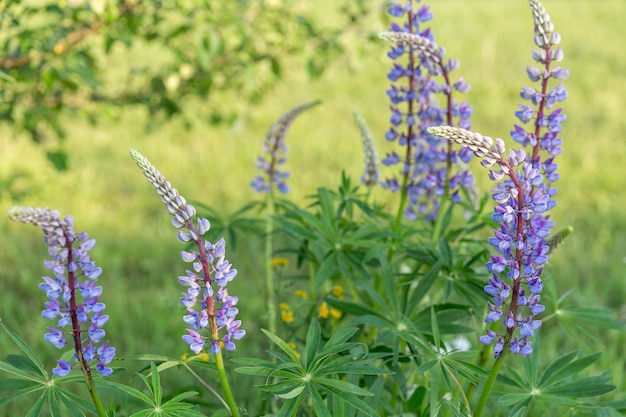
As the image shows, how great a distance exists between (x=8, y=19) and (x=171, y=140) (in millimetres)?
4122

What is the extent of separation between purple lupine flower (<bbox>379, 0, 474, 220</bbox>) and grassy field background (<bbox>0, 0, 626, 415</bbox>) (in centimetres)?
64

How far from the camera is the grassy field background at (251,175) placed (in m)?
4.17

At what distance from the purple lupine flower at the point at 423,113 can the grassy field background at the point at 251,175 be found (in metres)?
0.64

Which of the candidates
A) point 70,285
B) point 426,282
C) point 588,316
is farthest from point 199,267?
point 588,316

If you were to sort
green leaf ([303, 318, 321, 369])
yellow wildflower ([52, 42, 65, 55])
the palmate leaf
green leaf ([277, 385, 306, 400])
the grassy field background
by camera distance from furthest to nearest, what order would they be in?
the grassy field background
yellow wildflower ([52, 42, 65, 55])
the palmate leaf
green leaf ([303, 318, 321, 369])
green leaf ([277, 385, 306, 400])

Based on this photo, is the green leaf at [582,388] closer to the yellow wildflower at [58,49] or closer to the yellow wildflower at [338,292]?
the yellow wildflower at [338,292]

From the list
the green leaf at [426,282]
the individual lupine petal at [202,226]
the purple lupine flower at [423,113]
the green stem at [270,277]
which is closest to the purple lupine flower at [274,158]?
the green stem at [270,277]

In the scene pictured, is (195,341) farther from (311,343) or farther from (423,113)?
(423,113)

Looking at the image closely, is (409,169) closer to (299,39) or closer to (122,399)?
(122,399)

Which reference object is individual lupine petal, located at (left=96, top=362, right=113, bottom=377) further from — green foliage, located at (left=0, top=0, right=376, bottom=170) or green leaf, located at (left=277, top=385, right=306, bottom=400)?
green foliage, located at (left=0, top=0, right=376, bottom=170)

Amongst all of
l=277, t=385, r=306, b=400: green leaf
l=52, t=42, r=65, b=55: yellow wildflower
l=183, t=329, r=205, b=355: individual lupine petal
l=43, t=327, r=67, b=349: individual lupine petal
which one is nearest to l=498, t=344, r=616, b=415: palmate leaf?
l=277, t=385, r=306, b=400: green leaf

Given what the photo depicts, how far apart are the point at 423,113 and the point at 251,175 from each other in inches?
154

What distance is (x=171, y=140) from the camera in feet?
23.3

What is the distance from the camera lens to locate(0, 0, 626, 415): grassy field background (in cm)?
417
